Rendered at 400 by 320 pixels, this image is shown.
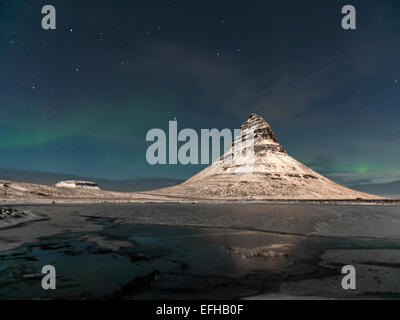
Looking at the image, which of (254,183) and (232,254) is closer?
(232,254)

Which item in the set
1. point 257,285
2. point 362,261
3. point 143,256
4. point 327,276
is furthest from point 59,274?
point 362,261

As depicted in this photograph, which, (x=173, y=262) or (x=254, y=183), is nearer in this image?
(x=173, y=262)

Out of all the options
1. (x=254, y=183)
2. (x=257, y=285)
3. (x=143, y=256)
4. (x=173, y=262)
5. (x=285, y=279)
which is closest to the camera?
(x=257, y=285)

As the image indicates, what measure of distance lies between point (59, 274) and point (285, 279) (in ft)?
24.8

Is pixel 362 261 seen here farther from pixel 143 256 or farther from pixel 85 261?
pixel 85 261

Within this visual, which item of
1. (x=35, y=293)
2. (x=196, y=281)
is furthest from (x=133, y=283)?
(x=35, y=293)

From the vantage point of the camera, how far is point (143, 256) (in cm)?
1240

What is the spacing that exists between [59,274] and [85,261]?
191 cm

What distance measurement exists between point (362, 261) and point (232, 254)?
18.0ft

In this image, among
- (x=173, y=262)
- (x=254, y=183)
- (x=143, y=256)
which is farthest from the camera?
(x=254, y=183)

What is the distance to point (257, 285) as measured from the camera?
329 inches
